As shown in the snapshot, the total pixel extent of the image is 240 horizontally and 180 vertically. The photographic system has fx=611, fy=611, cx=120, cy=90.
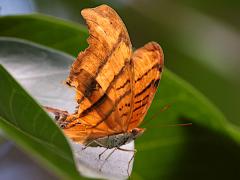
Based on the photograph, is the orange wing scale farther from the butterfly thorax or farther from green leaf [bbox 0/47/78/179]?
green leaf [bbox 0/47/78/179]

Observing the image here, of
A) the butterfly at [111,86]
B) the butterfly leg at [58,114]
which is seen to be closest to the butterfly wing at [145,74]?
the butterfly at [111,86]

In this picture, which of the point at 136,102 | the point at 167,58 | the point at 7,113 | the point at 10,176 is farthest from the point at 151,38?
the point at 7,113

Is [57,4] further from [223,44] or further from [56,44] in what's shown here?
[56,44]

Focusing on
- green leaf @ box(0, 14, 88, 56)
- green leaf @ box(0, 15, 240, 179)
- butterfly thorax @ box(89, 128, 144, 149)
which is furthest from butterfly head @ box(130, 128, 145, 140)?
green leaf @ box(0, 14, 88, 56)

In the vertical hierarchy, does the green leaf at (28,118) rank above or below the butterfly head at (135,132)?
above

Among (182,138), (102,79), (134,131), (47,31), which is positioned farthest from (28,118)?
(182,138)

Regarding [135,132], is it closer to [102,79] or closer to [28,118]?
[102,79]

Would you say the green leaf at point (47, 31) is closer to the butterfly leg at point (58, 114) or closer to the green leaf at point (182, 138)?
the green leaf at point (182, 138)

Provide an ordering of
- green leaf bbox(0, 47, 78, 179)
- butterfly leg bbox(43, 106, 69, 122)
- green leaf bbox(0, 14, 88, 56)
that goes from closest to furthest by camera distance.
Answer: green leaf bbox(0, 47, 78, 179), butterfly leg bbox(43, 106, 69, 122), green leaf bbox(0, 14, 88, 56)

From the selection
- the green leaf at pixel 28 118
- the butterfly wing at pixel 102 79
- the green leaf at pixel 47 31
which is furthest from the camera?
the green leaf at pixel 47 31
